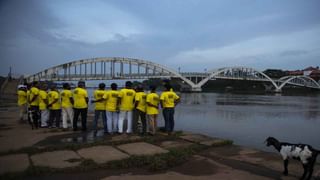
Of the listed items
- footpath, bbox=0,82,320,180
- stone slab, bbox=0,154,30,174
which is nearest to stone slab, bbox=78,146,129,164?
footpath, bbox=0,82,320,180

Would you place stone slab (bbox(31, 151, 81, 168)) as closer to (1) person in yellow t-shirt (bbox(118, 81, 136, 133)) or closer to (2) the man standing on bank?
(1) person in yellow t-shirt (bbox(118, 81, 136, 133))

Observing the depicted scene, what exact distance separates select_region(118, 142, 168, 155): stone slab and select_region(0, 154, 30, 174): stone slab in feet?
6.38

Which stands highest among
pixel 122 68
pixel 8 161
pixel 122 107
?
pixel 122 68

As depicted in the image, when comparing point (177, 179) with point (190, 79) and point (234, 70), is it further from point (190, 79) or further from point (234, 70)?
point (234, 70)

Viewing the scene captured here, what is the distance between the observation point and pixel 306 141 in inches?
510

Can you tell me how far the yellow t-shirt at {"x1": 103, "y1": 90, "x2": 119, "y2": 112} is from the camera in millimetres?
8969

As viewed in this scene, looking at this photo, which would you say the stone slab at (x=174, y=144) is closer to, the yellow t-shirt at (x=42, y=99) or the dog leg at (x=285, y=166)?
the dog leg at (x=285, y=166)

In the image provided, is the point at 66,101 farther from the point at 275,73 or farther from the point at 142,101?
the point at 275,73

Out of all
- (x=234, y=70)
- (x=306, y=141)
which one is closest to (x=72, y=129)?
(x=306, y=141)

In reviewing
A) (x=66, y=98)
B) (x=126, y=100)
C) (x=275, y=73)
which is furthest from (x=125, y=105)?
(x=275, y=73)

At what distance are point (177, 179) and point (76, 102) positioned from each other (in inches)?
206

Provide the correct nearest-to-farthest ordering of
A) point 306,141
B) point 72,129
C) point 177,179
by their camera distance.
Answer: point 177,179
point 72,129
point 306,141

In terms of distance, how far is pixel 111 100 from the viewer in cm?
900

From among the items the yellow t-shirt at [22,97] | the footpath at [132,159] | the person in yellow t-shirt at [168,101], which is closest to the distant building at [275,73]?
the yellow t-shirt at [22,97]
